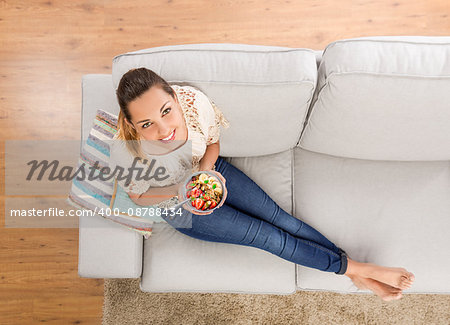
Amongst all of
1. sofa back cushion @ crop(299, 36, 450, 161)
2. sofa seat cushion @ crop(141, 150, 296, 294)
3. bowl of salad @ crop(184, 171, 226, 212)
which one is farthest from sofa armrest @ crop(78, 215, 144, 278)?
sofa back cushion @ crop(299, 36, 450, 161)

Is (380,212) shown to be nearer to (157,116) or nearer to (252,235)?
(252,235)

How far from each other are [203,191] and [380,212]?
71cm

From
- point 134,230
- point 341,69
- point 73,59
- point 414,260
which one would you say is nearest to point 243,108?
point 341,69

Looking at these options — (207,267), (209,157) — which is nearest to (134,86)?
(209,157)

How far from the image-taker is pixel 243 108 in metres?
1.09

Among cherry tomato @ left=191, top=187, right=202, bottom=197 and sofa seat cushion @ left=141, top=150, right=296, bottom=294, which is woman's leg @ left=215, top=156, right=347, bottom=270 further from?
cherry tomato @ left=191, top=187, right=202, bottom=197

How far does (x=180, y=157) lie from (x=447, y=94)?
2.77 feet

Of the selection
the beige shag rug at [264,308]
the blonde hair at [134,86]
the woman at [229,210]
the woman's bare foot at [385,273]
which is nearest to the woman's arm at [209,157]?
the woman at [229,210]

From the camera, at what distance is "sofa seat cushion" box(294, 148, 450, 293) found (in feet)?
4.04

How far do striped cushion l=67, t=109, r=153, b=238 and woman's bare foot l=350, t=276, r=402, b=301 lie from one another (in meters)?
0.79

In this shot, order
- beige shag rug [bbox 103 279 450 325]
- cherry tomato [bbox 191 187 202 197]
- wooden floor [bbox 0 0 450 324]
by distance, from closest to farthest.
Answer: cherry tomato [bbox 191 187 202 197] → beige shag rug [bbox 103 279 450 325] → wooden floor [bbox 0 0 450 324]

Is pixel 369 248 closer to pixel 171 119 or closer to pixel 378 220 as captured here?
pixel 378 220

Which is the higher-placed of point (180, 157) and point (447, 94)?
point (447, 94)

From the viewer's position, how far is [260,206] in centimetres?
Answer: 124
